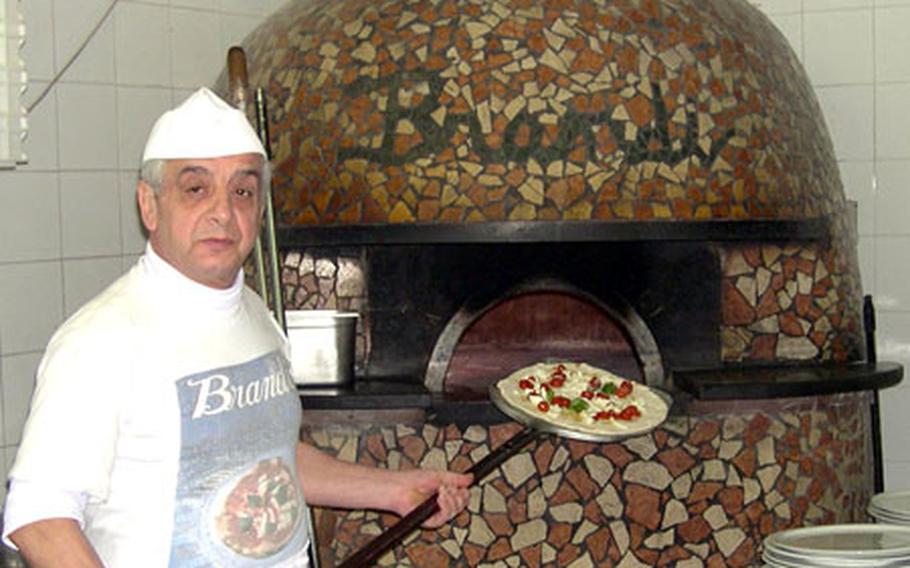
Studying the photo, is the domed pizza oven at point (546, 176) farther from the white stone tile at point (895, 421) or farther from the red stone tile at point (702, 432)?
the white stone tile at point (895, 421)

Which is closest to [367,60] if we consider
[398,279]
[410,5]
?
[410,5]

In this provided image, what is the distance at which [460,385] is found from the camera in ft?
13.7

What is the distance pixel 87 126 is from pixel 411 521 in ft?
7.19

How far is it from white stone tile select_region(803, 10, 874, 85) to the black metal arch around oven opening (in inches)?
54.6

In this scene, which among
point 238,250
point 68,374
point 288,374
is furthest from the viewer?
point 288,374

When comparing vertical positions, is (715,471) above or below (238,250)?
below

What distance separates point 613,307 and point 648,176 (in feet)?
1.17

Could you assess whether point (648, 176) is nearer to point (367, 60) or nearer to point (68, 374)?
point (367, 60)

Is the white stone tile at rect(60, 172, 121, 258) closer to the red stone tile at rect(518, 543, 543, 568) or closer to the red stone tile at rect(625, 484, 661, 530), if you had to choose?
the red stone tile at rect(518, 543, 543, 568)

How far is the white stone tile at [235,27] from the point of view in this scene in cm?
481

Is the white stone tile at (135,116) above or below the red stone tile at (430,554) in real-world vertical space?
above

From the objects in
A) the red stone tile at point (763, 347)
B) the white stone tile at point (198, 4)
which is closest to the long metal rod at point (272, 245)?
the red stone tile at point (763, 347)

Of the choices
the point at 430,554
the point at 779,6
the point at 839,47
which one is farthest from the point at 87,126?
the point at 839,47

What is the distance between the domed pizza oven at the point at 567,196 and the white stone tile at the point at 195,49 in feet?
1.45
